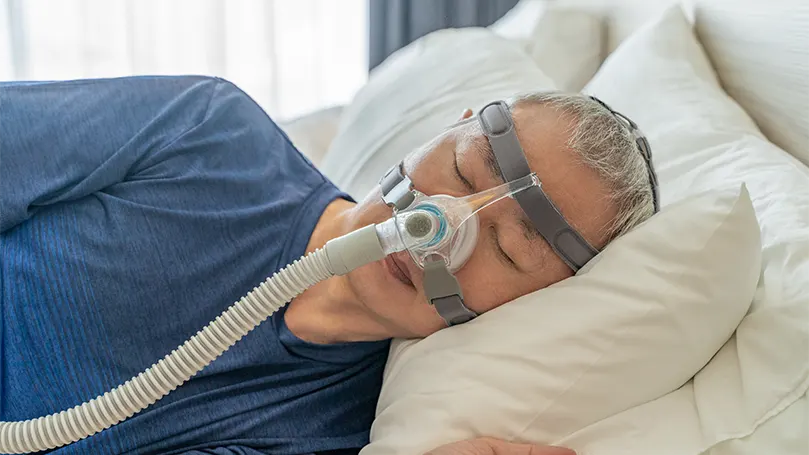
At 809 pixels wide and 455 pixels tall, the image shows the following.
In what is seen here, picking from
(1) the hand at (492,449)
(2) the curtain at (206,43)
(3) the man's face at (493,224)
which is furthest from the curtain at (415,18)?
(1) the hand at (492,449)

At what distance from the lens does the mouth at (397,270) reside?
1172mm

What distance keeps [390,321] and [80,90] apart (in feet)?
2.34

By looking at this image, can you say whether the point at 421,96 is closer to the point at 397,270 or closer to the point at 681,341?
the point at 397,270

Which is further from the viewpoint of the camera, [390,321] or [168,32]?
[168,32]

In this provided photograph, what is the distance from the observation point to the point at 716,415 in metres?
0.99

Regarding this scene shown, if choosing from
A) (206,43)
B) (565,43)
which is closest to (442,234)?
(565,43)

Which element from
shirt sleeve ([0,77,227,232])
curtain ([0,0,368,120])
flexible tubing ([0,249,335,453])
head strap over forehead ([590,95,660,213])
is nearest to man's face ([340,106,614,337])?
head strap over forehead ([590,95,660,213])

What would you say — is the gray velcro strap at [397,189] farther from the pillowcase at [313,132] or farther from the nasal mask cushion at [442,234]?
the pillowcase at [313,132]

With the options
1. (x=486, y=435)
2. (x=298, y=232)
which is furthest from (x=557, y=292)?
(x=298, y=232)

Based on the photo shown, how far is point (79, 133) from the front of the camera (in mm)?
1312

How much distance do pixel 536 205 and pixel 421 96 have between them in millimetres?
764

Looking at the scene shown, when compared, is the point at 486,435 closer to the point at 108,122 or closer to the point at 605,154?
the point at 605,154

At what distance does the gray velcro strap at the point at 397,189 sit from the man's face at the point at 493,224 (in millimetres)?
13

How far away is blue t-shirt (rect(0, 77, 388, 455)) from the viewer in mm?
1162
